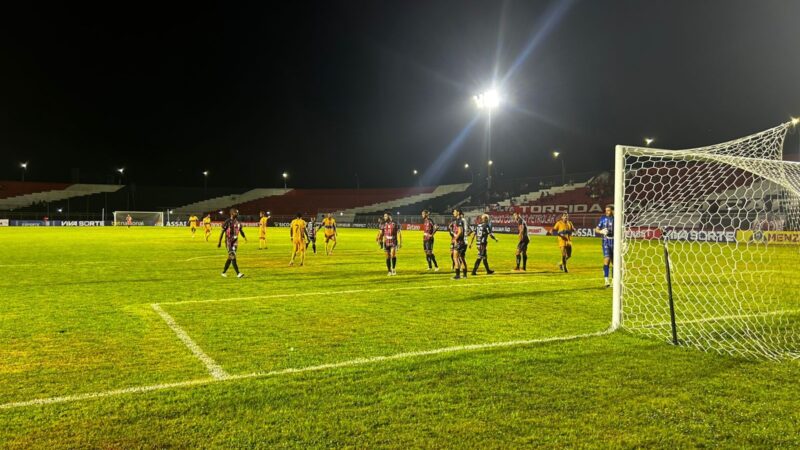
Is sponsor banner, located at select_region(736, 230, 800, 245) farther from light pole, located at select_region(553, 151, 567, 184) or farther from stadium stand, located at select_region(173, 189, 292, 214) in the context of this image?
stadium stand, located at select_region(173, 189, 292, 214)

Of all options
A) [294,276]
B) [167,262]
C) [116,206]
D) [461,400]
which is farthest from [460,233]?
[116,206]

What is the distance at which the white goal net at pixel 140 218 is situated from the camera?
64125mm

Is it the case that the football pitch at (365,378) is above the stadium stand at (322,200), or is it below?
below

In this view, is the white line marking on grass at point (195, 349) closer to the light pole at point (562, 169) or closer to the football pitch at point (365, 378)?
the football pitch at point (365, 378)

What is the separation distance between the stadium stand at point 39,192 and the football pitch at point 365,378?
7770 cm

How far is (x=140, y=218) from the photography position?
6531 centimetres

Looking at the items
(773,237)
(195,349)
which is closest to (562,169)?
(773,237)

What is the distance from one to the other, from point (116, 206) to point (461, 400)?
288 feet

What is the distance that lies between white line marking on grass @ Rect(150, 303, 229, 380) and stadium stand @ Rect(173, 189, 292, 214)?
255 ft

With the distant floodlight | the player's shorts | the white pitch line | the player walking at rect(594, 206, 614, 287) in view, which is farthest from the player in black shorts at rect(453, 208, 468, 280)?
the distant floodlight

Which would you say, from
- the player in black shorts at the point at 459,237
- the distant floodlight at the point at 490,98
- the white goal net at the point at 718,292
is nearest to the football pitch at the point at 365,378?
the white goal net at the point at 718,292

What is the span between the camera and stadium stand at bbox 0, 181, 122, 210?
→ 7262 cm

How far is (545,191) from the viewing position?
64250 millimetres

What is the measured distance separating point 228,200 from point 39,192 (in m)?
26.5
